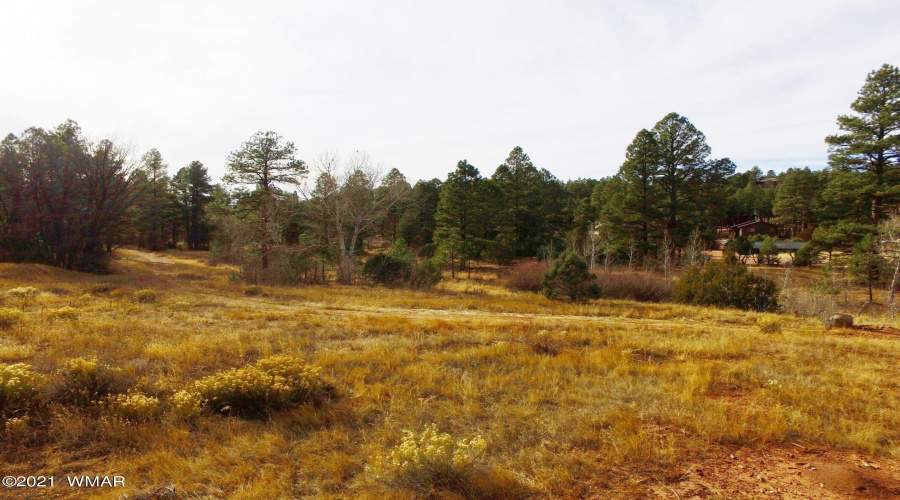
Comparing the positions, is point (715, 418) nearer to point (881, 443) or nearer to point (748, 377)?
point (881, 443)

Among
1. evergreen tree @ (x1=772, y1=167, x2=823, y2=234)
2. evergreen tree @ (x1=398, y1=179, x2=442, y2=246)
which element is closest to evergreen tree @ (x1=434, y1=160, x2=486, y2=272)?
evergreen tree @ (x1=398, y1=179, x2=442, y2=246)

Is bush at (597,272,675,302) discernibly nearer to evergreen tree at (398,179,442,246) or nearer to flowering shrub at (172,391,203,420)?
flowering shrub at (172,391,203,420)

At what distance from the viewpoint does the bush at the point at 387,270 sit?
24.4 metres

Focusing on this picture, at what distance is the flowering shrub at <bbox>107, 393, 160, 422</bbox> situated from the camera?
4.87m

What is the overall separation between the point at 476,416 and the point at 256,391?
2863 millimetres

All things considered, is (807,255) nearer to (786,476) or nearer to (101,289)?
(786,476)

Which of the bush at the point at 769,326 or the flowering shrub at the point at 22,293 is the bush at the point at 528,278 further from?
the flowering shrub at the point at 22,293

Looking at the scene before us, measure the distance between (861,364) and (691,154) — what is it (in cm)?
3328

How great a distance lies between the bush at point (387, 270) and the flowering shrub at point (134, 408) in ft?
62.8

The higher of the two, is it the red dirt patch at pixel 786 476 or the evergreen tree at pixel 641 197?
the evergreen tree at pixel 641 197

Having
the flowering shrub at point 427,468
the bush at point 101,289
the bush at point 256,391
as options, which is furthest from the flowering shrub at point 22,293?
the flowering shrub at point 427,468

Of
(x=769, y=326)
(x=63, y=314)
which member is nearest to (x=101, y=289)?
(x=63, y=314)

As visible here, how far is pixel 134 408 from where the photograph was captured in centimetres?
488

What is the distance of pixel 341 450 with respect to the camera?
443cm
